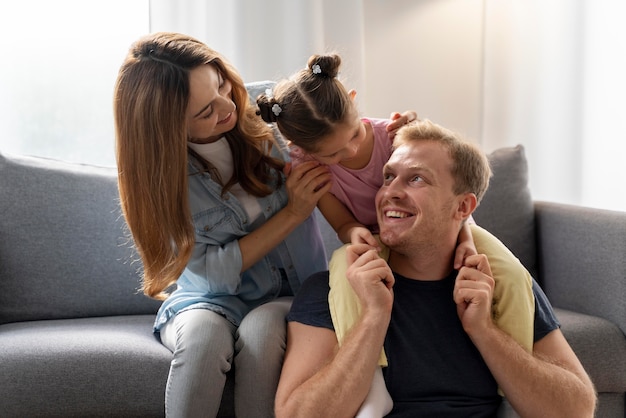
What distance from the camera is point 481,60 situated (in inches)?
149

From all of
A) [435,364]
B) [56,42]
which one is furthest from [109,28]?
[435,364]

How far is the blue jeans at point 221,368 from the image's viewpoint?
196cm

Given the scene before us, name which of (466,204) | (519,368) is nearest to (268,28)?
(466,204)

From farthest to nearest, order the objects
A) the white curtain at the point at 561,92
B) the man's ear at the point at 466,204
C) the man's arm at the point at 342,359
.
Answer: the white curtain at the point at 561,92, the man's ear at the point at 466,204, the man's arm at the point at 342,359

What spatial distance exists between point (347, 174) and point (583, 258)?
35.8 inches

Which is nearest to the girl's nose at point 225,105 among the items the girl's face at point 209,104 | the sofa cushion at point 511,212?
the girl's face at point 209,104

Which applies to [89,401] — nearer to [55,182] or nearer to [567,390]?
[55,182]

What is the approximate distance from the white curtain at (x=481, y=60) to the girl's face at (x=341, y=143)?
1274mm

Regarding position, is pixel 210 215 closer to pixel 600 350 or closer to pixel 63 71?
pixel 600 350

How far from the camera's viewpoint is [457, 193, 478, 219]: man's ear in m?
2.00

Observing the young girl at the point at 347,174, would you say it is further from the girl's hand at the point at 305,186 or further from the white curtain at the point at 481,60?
the white curtain at the point at 481,60

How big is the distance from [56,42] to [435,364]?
2121mm

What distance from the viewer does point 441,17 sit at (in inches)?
145

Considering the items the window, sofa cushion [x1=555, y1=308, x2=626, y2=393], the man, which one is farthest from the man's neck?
the window
